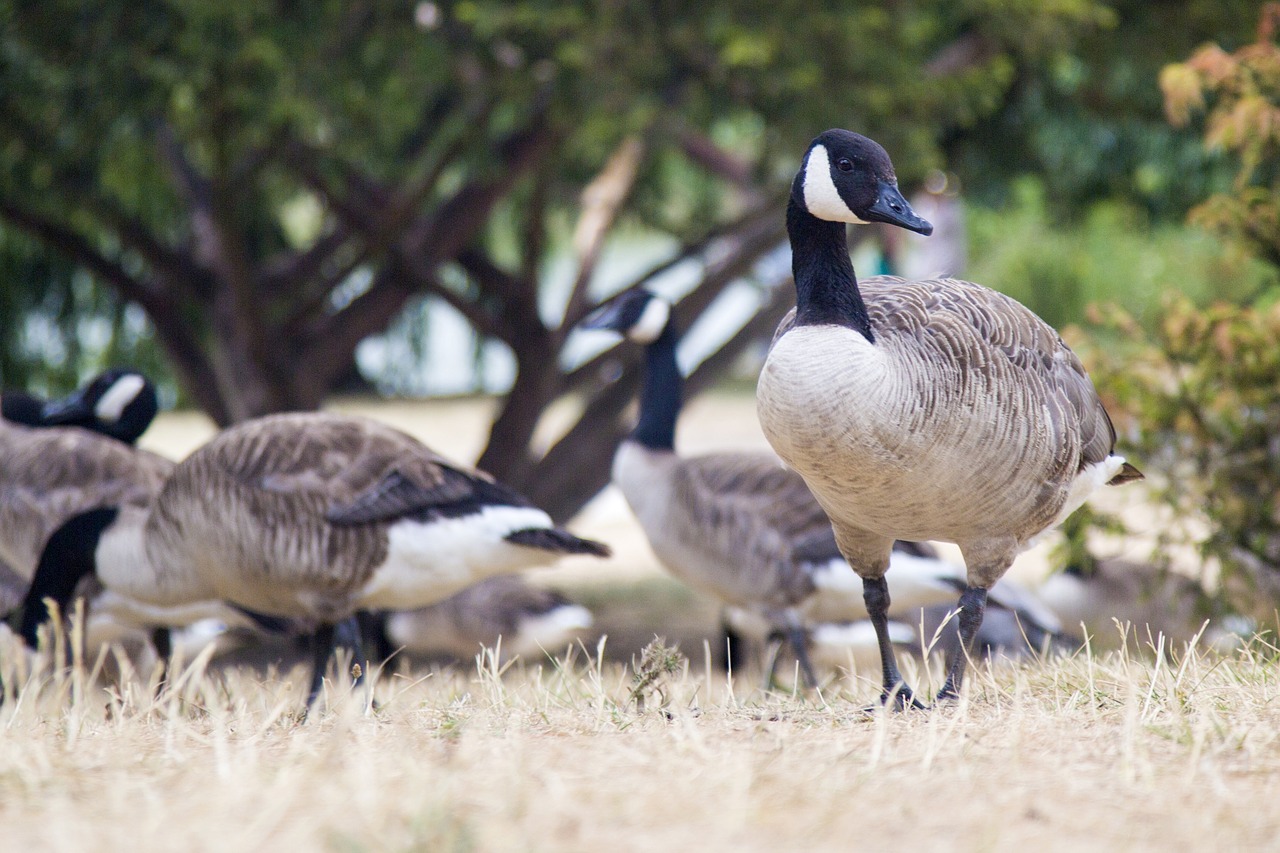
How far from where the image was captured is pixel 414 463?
5.93m

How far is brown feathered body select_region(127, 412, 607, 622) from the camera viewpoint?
18.7 feet

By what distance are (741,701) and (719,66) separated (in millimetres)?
4699

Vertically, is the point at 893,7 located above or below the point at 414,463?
above

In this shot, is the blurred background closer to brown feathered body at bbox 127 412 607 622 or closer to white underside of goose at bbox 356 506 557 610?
brown feathered body at bbox 127 412 607 622

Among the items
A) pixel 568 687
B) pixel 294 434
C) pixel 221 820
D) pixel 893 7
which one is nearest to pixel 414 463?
pixel 294 434

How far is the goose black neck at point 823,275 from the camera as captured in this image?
12.9ft

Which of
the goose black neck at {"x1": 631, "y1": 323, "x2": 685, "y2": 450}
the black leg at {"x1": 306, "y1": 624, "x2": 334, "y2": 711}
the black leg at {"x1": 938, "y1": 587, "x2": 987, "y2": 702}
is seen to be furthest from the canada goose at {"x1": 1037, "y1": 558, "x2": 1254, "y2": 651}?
the black leg at {"x1": 306, "y1": 624, "x2": 334, "y2": 711}

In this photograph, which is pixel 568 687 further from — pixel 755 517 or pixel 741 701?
pixel 755 517

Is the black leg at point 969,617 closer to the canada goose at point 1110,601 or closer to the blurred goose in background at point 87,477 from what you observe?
the blurred goose in background at point 87,477

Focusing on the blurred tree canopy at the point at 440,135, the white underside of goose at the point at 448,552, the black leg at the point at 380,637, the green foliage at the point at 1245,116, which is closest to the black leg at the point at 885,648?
the white underside of goose at the point at 448,552

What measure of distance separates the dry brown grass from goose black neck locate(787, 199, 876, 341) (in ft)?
3.63

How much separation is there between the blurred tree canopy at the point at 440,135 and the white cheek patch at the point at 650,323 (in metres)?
0.94

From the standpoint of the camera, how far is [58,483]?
7.09m

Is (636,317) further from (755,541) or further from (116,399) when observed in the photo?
(116,399)
